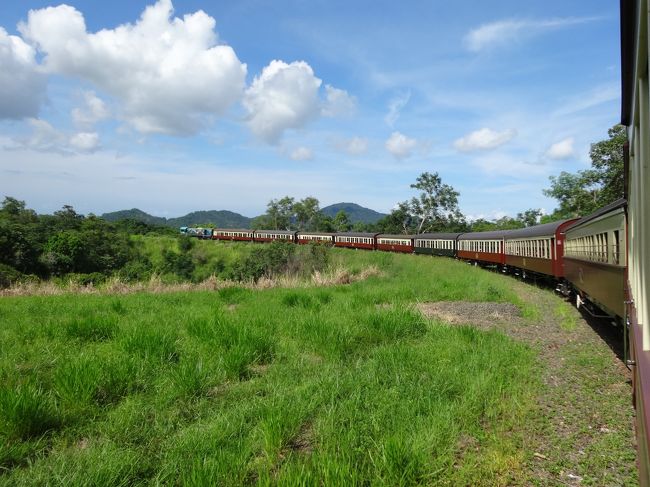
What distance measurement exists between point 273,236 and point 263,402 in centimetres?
5217

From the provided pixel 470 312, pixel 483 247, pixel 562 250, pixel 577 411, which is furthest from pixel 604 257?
pixel 483 247

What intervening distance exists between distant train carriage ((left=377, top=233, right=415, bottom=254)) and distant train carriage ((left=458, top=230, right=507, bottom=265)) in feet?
25.7

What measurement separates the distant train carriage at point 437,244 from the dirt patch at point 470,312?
79.5ft

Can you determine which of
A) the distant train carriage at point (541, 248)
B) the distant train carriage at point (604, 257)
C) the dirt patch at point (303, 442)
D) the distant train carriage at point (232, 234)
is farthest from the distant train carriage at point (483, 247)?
the distant train carriage at point (232, 234)

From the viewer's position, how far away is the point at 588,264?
29.1 feet

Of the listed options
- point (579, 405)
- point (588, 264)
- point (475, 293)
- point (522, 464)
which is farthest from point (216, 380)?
point (475, 293)

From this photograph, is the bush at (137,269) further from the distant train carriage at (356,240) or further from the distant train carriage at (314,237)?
the distant train carriage at (356,240)

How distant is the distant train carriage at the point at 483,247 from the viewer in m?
26.0

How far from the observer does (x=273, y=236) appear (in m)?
56.4

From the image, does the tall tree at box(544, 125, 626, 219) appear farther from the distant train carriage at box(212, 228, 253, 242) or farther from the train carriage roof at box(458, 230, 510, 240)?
the distant train carriage at box(212, 228, 253, 242)

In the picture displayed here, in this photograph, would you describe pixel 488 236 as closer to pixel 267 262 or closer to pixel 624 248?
pixel 267 262

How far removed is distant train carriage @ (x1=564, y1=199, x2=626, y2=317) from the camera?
243 inches

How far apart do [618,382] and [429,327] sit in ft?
10.8

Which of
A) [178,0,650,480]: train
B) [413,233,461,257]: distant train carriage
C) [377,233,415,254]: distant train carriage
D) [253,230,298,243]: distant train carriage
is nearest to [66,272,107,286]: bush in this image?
[178,0,650,480]: train
